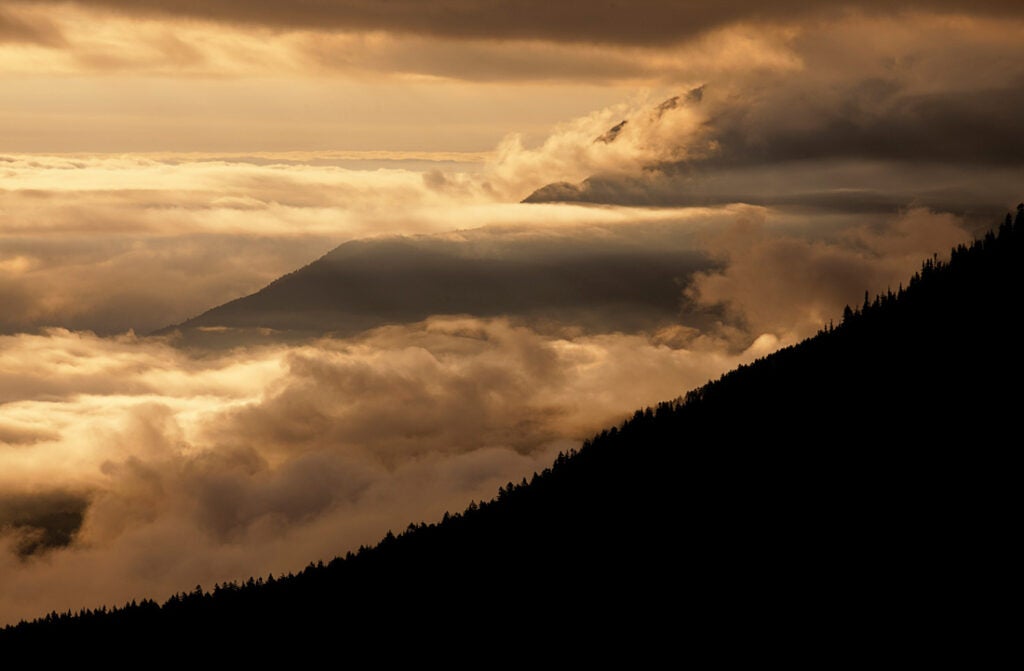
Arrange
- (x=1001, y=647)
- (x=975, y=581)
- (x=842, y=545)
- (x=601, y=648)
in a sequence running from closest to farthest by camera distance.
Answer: (x=1001, y=647)
(x=975, y=581)
(x=842, y=545)
(x=601, y=648)

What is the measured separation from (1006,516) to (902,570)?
15412 millimetres

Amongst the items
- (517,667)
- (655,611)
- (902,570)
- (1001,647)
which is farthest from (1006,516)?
(517,667)

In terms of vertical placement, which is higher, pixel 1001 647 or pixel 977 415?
pixel 977 415

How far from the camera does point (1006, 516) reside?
16462 cm

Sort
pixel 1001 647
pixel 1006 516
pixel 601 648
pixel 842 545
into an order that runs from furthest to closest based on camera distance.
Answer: pixel 601 648
pixel 842 545
pixel 1006 516
pixel 1001 647

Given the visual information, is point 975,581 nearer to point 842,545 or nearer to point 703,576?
point 842,545

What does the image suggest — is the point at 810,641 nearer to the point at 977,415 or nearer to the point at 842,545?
the point at 842,545

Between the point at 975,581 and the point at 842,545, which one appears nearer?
the point at 975,581

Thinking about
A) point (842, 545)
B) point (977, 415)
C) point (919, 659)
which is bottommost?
point (919, 659)

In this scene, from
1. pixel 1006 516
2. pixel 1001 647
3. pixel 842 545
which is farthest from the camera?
pixel 842 545

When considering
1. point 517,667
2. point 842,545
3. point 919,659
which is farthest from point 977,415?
point 517,667

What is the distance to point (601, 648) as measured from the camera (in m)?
193

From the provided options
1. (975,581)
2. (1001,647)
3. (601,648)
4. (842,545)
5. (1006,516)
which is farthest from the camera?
(601,648)

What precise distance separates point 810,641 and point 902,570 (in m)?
16.6
